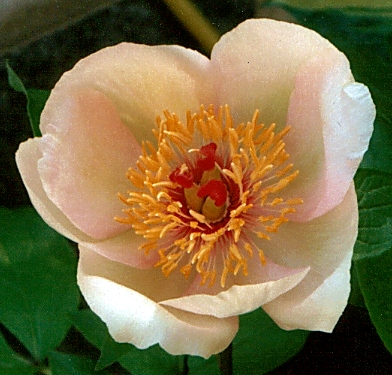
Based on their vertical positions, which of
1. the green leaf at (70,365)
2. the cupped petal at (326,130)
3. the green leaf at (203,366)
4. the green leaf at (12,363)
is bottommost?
the green leaf at (12,363)

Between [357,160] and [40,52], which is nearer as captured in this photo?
[357,160]

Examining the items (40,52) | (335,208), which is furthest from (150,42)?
(335,208)

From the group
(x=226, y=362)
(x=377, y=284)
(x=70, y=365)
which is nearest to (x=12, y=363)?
(x=70, y=365)

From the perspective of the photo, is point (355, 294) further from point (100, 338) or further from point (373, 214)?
point (100, 338)

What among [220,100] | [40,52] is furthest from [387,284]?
[40,52]

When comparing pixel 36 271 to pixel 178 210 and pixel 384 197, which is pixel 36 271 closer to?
pixel 178 210

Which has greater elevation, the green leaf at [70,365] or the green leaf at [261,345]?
the green leaf at [261,345]

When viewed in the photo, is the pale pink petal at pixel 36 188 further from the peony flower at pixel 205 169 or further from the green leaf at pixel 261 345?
the green leaf at pixel 261 345

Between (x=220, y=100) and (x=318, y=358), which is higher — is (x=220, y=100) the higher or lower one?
the higher one

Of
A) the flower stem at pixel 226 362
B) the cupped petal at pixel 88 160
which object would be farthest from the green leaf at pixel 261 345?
the cupped petal at pixel 88 160
